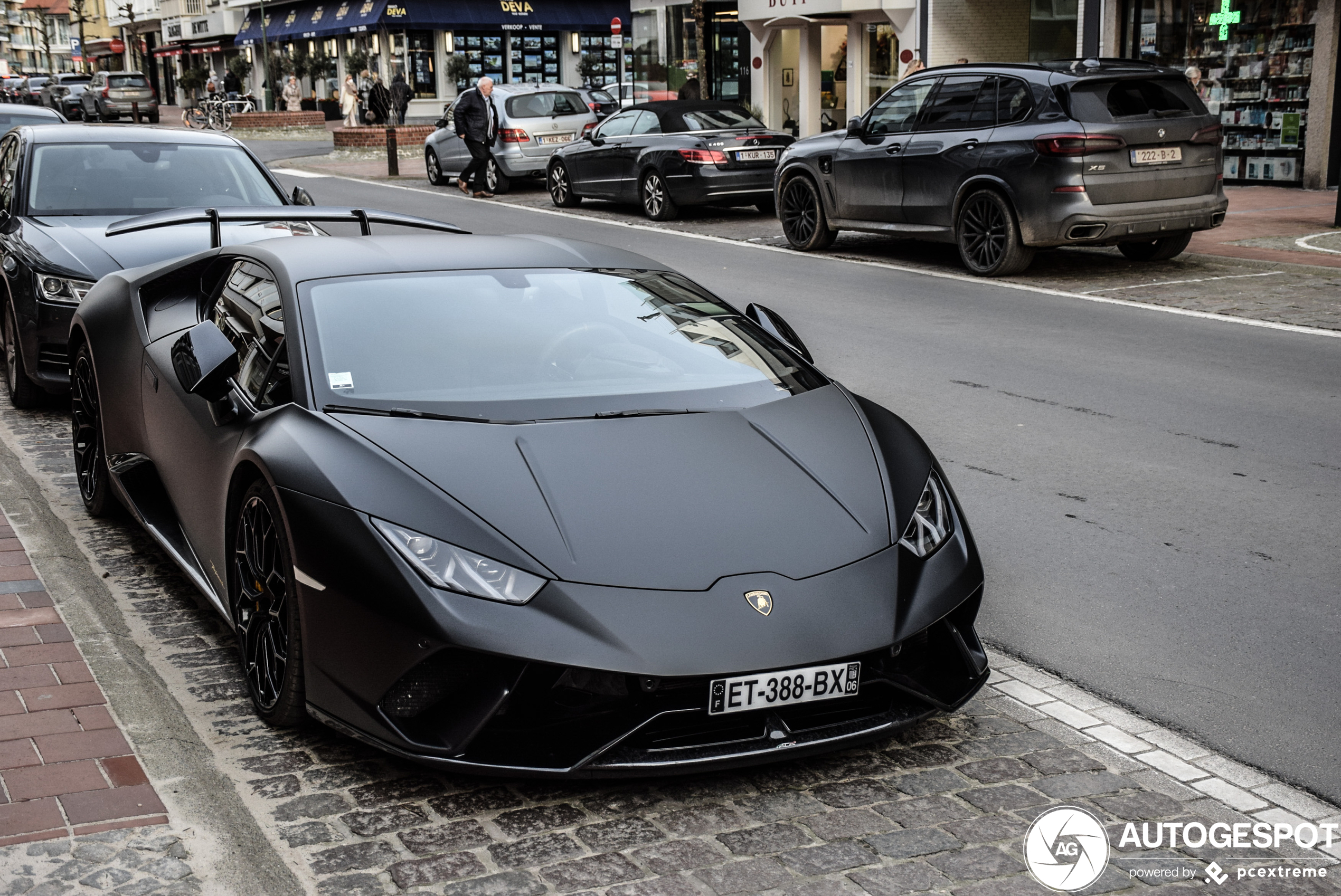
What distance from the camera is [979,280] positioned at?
13.1m

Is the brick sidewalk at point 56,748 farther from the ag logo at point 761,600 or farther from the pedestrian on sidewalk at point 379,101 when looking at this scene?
the pedestrian on sidewalk at point 379,101

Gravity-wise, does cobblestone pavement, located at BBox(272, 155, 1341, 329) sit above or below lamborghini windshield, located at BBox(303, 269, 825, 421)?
below

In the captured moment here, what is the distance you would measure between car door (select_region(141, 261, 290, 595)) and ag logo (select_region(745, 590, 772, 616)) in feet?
5.09

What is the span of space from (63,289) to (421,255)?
378cm

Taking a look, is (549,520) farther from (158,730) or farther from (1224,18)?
(1224,18)

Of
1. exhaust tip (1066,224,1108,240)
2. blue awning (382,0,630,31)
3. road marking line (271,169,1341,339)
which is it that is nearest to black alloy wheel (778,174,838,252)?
road marking line (271,169,1341,339)

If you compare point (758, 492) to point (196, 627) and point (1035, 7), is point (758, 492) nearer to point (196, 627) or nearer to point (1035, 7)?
point (196, 627)

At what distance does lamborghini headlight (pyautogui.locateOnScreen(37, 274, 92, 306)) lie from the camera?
761cm

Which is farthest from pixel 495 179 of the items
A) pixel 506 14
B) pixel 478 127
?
pixel 506 14

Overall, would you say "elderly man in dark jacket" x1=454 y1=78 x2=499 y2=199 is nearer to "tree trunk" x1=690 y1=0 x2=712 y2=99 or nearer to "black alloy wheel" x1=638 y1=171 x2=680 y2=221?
"black alloy wheel" x1=638 y1=171 x2=680 y2=221

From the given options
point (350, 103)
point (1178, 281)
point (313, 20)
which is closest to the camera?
point (1178, 281)

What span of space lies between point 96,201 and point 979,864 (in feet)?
24.6

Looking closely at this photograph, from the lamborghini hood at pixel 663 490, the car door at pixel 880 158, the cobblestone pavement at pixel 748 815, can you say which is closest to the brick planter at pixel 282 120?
the car door at pixel 880 158

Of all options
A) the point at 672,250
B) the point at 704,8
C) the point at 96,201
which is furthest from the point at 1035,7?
the point at 96,201
